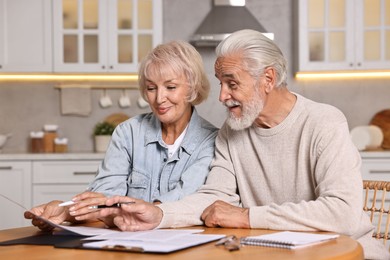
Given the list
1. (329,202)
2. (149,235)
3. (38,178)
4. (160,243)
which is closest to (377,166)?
(38,178)

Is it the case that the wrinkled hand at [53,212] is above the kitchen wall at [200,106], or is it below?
below

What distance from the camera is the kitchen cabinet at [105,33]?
5613 mm

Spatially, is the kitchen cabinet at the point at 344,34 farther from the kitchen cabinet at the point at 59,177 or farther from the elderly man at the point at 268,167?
the elderly man at the point at 268,167

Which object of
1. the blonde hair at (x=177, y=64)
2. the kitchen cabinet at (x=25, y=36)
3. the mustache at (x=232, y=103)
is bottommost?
the mustache at (x=232, y=103)

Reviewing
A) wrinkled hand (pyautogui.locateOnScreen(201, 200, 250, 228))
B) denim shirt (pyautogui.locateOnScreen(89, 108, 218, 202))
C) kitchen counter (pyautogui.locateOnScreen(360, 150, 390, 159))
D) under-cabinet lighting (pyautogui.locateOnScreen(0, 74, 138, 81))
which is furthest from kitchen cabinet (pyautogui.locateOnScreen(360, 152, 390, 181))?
wrinkled hand (pyautogui.locateOnScreen(201, 200, 250, 228))

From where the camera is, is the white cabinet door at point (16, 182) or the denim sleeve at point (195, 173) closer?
the denim sleeve at point (195, 173)

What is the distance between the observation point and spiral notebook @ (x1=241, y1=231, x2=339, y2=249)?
1896mm

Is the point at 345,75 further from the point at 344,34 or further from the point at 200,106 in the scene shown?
the point at 200,106

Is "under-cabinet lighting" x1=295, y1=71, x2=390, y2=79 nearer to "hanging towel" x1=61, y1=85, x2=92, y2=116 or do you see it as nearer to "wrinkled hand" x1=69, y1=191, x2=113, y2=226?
"hanging towel" x1=61, y1=85, x2=92, y2=116

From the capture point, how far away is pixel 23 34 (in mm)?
5543

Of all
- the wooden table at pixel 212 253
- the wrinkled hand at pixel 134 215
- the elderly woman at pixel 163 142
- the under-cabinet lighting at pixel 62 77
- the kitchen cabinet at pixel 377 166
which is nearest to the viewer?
the wooden table at pixel 212 253

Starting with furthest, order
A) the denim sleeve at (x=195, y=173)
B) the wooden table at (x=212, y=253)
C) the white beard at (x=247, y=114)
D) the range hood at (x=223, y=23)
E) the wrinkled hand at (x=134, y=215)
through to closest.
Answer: the range hood at (x=223, y=23) → the denim sleeve at (x=195, y=173) → the white beard at (x=247, y=114) → the wrinkled hand at (x=134, y=215) → the wooden table at (x=212, y=253)

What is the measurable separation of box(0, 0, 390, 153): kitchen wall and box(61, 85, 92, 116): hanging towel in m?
0.06

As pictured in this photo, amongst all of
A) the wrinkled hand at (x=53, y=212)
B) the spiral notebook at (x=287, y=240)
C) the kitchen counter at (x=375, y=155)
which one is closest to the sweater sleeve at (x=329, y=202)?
the spiral notebook at (x=287, y=240)
